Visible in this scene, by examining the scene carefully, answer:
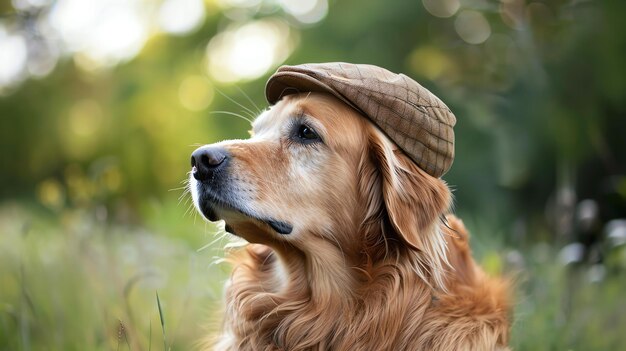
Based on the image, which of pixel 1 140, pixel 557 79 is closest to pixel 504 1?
pixel 557 79

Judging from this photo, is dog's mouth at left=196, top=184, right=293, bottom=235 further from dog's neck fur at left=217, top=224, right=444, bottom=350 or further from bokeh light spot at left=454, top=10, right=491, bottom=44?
bokeh light spot at left=454, top=10, right=491, bottom=44

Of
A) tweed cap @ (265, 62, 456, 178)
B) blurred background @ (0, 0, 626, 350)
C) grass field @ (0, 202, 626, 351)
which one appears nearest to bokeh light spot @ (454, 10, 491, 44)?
blurred background @ (0, 0, 626, 350)

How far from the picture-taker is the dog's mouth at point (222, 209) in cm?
269

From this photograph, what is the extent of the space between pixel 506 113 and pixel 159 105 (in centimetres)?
589

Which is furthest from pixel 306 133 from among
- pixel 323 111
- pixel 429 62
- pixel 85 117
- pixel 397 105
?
pixel 85 117

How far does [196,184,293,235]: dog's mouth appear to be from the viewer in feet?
8.82

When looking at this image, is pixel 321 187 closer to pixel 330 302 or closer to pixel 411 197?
pixel 411 197

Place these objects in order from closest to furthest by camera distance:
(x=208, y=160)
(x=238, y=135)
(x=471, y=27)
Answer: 1. (x=208, y=160)
2. (x=471, y=27)
3. (x=238, y=135)

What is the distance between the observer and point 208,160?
8.77 ft

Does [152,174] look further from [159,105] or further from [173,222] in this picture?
[173,222]

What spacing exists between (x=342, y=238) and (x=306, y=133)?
465 millimetres

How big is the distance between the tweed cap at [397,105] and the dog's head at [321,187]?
0.07 metres

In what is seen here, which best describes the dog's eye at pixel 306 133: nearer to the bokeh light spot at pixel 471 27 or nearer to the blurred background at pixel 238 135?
the blurred background at pixel 238 135

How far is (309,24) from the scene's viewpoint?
26.8 feet
